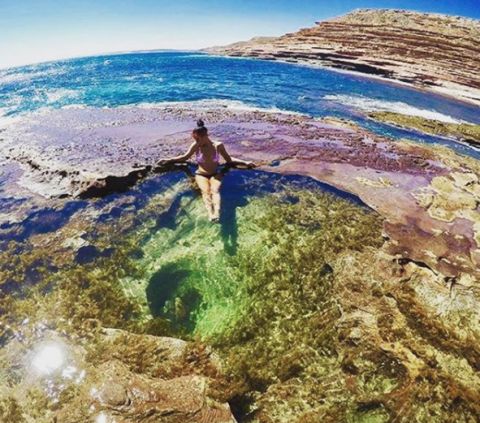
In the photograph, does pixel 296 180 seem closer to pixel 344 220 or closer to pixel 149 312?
pixel 344 220

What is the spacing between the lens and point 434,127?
71.9 feet

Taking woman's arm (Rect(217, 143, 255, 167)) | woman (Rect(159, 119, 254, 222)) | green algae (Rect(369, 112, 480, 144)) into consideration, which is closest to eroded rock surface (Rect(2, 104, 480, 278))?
woman's arm (Rect(217, 143, 255, 167))

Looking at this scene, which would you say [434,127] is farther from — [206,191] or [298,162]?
[206,191]

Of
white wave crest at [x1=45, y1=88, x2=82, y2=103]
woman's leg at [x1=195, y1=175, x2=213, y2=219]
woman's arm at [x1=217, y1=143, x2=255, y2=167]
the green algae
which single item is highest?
white wave crest at [x1=45, y1=88, x2=82, y2=103]

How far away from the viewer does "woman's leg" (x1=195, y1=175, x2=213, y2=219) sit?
817cm

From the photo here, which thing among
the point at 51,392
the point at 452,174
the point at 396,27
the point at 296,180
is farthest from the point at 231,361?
the point at 396,27

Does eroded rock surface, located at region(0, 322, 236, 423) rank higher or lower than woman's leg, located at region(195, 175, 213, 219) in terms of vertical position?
lower

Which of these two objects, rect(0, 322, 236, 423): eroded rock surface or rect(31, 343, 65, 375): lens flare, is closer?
rect(0, 322, 236, 423): eroded rock surface

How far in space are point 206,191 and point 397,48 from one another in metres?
65.7

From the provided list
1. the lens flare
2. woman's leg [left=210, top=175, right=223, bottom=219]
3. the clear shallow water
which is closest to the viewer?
the lens flare

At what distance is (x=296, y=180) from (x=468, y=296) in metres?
5.17

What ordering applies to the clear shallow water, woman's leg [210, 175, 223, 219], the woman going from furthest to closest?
the clear shallow water
the woman
woman's leg [210, 175, 223, 219]

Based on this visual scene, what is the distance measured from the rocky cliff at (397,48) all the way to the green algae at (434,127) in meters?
19.3

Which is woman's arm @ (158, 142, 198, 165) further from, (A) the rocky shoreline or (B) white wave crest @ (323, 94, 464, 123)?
(B) white wave crest @ (323, 94, 464, 123)
